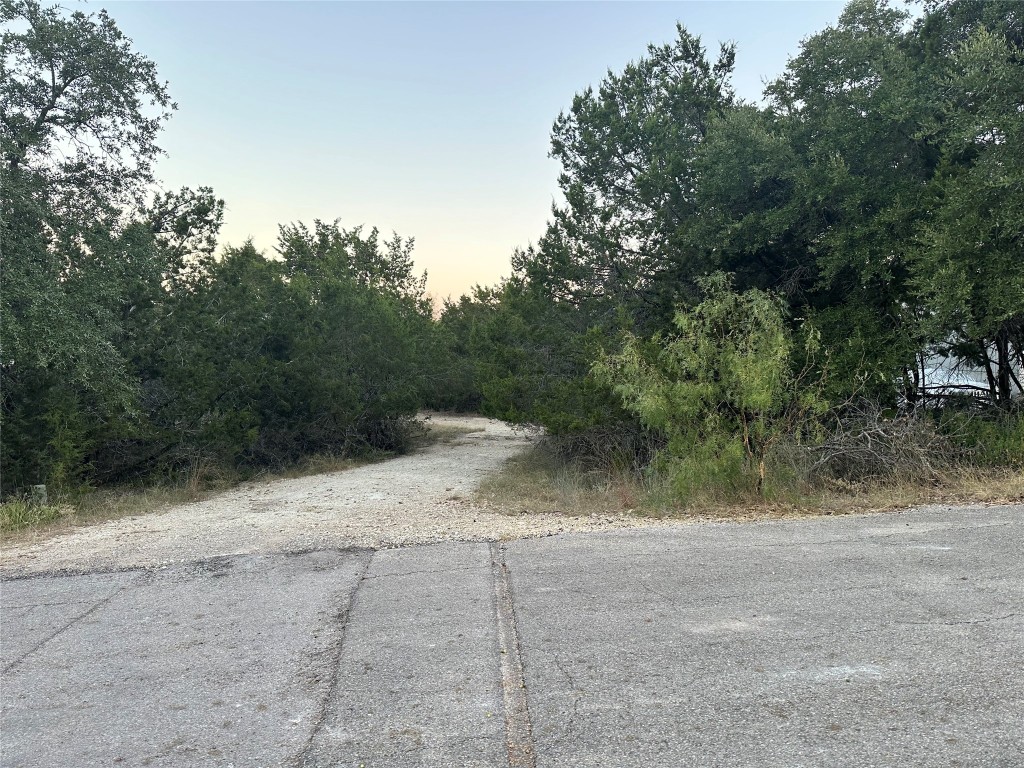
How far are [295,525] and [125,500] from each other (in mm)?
5253

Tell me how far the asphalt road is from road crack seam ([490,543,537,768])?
0.01 metres

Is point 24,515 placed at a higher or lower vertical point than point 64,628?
higher

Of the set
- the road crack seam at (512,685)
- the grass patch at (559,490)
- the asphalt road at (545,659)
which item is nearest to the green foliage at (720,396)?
the grass patch at (559,490)

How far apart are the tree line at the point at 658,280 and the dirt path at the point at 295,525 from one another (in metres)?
2.33

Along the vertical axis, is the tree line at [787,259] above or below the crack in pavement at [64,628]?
above

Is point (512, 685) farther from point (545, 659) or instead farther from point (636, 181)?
point (636, 181)

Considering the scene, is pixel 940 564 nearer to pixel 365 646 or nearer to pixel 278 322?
pixel 365 646

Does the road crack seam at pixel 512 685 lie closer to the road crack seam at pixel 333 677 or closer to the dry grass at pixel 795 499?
the road crack seam at pixel 333 677

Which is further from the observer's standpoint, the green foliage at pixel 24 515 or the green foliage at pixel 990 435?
the green foliage at pixel 990 435

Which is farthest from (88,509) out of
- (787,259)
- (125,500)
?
(787,259)

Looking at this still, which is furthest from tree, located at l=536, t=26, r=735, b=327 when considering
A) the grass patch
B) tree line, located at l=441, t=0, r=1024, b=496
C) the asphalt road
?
the asphalt road

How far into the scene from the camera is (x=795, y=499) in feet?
24.0

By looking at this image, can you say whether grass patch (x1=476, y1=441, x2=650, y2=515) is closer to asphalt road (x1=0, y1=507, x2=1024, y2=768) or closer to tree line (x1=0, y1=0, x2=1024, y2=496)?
tree line (x1=0, y1=0, x2=1024, y2=496)

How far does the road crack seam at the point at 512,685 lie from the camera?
8.96ft
